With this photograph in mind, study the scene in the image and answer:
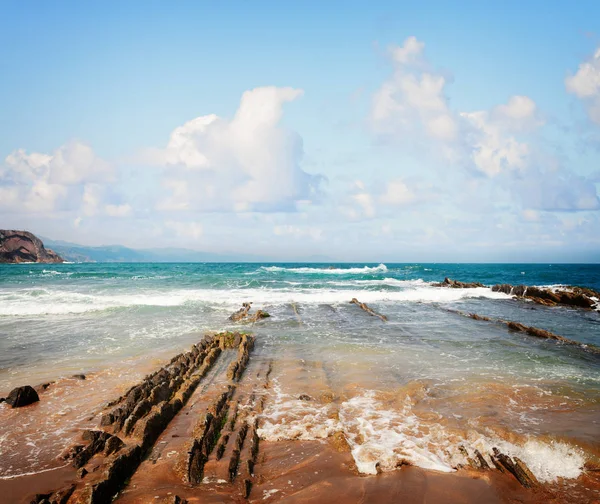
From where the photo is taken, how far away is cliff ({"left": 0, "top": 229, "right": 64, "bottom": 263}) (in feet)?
366

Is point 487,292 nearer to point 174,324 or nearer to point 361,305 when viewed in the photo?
point 361,305

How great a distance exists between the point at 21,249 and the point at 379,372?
14229cm

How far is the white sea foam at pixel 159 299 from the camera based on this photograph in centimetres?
2322

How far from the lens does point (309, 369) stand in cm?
1085

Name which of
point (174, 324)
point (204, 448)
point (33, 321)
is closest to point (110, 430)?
point (204, 448)

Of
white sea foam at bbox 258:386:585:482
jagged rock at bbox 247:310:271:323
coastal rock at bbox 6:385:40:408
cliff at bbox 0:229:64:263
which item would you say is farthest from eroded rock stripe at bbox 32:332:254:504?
cliff at bbox 0:229:64:263

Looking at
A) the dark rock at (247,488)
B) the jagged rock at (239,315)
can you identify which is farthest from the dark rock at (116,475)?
the jagged rock at (239,315)

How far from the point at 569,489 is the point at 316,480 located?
371 centimetres

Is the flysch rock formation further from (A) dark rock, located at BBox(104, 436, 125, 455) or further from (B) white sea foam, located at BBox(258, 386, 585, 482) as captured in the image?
(A) dark rock, located at BBox(104, 436, 125, 455)

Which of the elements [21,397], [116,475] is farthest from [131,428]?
[21,397]

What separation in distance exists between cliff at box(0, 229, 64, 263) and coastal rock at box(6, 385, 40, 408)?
434 ft

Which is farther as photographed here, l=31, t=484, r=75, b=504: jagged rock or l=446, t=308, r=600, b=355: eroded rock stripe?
l=446, t=308, r=600, b=355: eroded rock stripe

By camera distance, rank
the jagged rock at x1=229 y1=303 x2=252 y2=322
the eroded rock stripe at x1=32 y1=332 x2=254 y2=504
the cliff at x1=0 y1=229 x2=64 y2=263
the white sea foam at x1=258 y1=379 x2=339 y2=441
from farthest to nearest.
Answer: the cliff at x1=0 y1=229 x2=64 y2=263, the jagged rock at x1=229 y1=303 x2=252 y2=322, the white sea foam at x1=258 y1=379 x2=339 y2=441, the eroded rock stripe at x1=32 y1=332 x2=254 y2=504

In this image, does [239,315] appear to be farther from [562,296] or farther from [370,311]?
[562,296]
